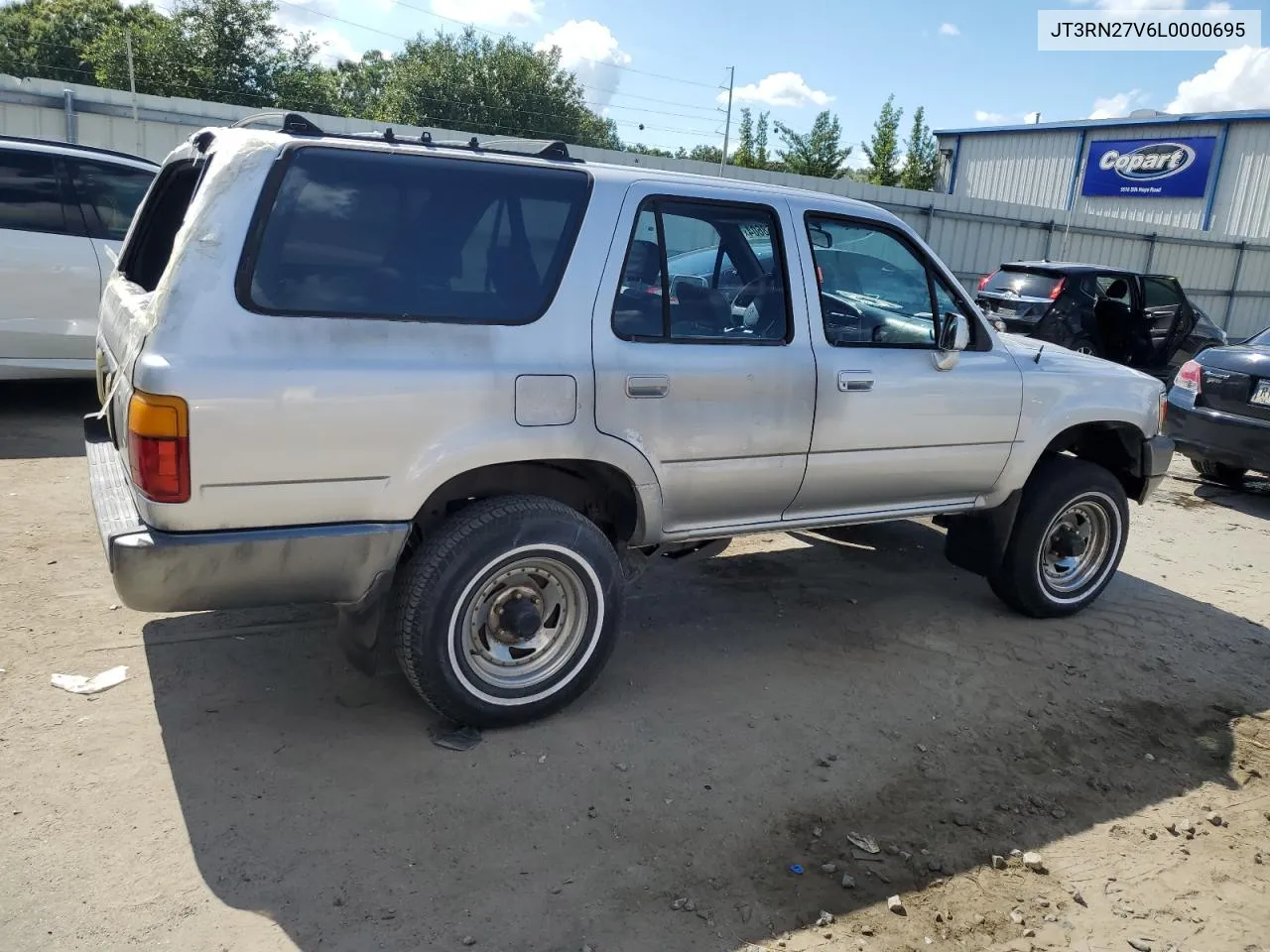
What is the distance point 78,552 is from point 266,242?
2849mm

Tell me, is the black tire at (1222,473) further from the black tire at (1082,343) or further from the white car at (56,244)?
the white car at (56,244)

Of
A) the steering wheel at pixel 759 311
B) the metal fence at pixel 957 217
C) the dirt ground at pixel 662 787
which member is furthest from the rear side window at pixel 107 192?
the steering wheel at pixel 759 311

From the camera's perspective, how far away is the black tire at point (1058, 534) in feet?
16.1

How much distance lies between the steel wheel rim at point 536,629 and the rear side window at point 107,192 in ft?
17.5

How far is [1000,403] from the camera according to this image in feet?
15.0

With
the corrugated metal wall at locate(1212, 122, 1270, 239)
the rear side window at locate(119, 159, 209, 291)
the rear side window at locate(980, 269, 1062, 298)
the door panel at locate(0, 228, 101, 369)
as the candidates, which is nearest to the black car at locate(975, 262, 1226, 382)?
the rear side window at locate(980, 269, 1062, 298)

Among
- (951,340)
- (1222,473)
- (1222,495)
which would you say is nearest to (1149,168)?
(1222,473)

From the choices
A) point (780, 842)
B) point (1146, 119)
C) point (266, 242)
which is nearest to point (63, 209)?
point (266, 242)

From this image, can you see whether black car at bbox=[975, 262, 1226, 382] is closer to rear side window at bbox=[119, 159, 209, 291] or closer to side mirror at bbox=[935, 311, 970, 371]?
side mirror at bbox=[935, 311, 970, 371]

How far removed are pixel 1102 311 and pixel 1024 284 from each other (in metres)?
1.18

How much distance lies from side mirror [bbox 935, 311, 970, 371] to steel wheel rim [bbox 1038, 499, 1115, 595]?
1247 millimetres

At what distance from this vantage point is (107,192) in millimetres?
7191

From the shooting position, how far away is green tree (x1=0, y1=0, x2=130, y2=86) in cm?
5022

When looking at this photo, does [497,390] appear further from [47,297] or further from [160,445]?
[47,297]
